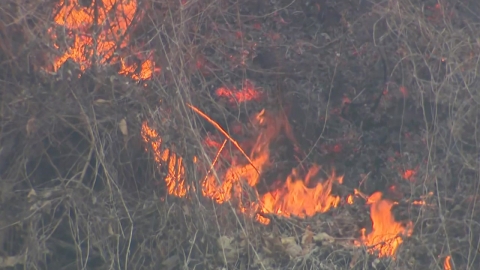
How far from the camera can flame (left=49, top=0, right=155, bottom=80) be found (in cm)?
428

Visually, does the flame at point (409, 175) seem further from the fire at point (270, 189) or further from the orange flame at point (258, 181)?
the orange flame at point (258, 181)

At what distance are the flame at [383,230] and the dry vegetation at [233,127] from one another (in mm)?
46

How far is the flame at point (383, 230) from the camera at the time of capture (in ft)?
15.4

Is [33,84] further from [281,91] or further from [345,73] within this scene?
[345,73]

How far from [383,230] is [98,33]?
2.01 metres

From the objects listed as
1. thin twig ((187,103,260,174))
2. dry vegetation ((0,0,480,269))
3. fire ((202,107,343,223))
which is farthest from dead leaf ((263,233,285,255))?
thin twig ((187,103,260,174))

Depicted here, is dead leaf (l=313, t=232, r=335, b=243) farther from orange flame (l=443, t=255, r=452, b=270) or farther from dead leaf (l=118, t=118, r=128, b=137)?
dead leaf (l=118, t=118, r=128, b=137)

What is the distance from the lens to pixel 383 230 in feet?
15.8

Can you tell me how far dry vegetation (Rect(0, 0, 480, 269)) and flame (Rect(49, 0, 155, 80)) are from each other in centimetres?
3

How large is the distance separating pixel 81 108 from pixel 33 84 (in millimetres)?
279

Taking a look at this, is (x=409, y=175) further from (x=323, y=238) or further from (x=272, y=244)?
(x=272, y=244)

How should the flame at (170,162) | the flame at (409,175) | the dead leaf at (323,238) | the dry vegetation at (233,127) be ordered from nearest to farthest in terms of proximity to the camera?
the dry vegetation at (233,127)
the flame at (170,162)
the dead leaf at (323,238)
the flame at (409,175)

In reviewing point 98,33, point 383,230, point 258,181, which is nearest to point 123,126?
point 98,33

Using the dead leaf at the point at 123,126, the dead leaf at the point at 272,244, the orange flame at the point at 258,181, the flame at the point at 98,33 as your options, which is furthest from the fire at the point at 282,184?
the flame at the point at 98,33
